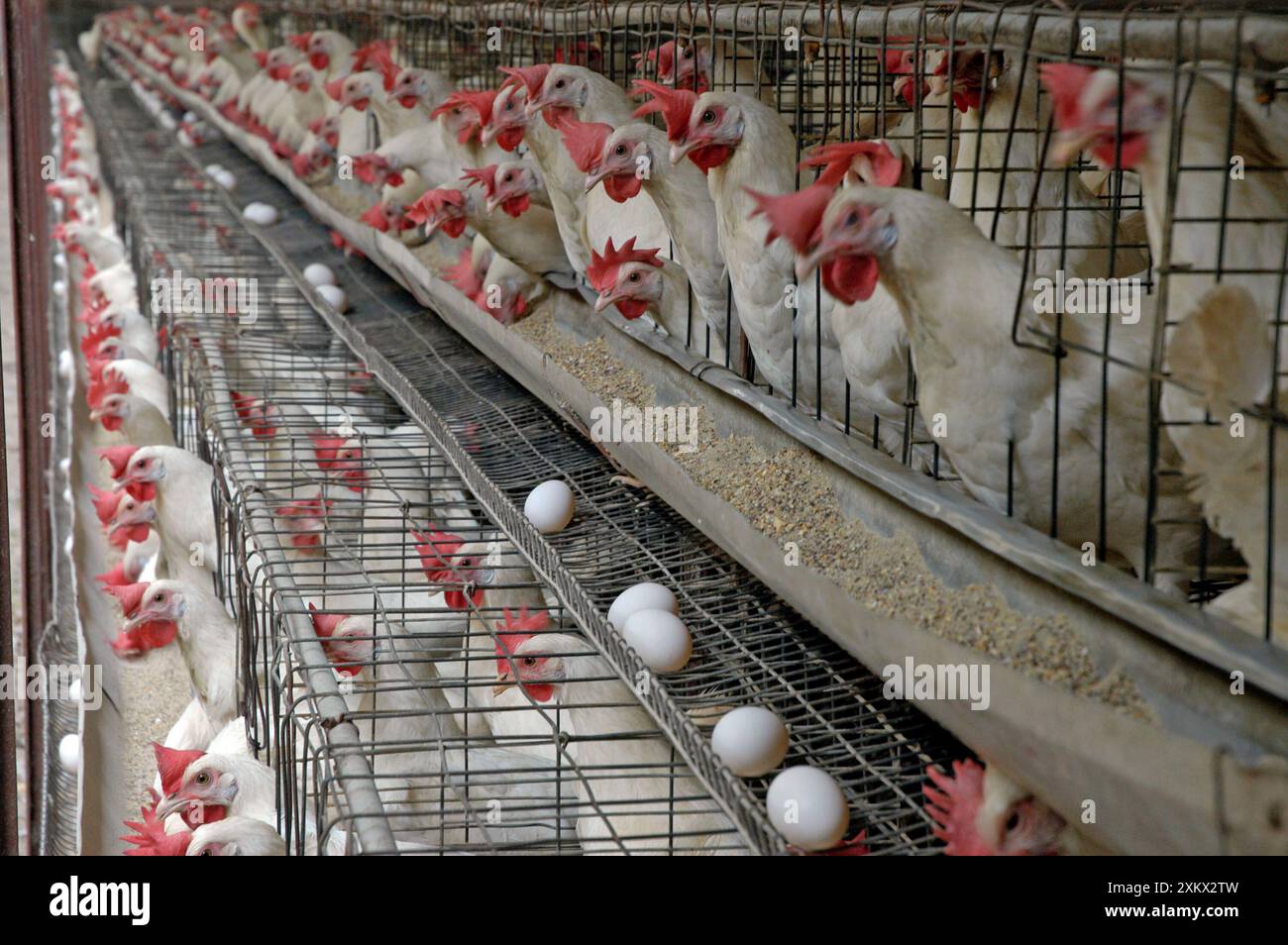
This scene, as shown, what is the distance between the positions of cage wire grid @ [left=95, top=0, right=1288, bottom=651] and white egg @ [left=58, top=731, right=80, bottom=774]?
5.79 ft

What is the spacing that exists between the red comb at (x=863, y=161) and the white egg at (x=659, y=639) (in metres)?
0.70

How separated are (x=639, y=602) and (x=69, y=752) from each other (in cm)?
181

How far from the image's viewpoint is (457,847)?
5.94 feet

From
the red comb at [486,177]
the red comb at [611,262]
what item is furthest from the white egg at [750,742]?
the red comb at [486,177]

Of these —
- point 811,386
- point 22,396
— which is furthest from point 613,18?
point 22,396

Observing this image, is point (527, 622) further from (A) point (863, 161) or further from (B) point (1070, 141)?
(B) point (1070, 141)

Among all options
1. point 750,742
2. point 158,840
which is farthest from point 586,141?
point 158,840

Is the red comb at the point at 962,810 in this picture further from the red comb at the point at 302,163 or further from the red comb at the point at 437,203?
the red comb at the point at 302,163

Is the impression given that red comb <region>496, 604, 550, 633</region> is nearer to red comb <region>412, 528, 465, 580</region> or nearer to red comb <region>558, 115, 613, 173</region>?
red comb <region>412, 528, 465, 580</region>

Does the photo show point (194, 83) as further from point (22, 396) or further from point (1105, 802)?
point (1105, 802)

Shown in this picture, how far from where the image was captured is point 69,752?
133 inches

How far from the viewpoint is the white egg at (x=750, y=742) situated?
5.93ft

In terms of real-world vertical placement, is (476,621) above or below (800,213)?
below
